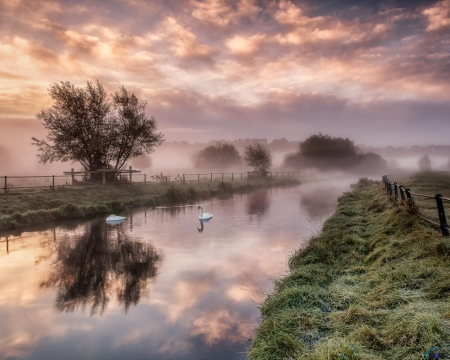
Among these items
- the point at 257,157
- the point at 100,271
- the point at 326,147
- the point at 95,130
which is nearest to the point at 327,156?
the point at 326,147

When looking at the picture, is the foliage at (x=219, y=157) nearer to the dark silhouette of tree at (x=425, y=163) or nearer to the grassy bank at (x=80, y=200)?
the grassy bank at (x=80, y=200)

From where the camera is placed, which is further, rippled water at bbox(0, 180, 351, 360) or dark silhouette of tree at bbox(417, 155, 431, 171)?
dark silhouette of tree at bbox(417, 155, 431, 171)

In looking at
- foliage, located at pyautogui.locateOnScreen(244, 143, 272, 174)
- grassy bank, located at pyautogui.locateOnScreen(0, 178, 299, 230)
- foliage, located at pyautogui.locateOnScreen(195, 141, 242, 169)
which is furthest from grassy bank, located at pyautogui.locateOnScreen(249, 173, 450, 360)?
foliage, located at pyautogui.locateOnScreen(195, 141, 242, 169)

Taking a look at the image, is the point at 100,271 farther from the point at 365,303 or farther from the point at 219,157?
the point at 219,157

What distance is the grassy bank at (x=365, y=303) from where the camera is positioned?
4.68 meters

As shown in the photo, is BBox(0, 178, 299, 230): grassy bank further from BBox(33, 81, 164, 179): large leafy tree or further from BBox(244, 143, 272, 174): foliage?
BBox(244, 143, 272, 174): foliage

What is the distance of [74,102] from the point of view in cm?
3400

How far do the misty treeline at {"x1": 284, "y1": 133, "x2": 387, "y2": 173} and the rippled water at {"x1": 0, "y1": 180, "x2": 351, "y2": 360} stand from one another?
3510 inches

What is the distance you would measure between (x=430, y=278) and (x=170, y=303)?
234 inches

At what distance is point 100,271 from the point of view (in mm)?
11430

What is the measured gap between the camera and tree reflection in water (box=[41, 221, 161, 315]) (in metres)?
9.06

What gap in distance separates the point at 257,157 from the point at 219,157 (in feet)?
131

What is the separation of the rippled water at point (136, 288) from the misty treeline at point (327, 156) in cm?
8915

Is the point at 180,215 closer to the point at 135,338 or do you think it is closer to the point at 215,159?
the point at 135,338
